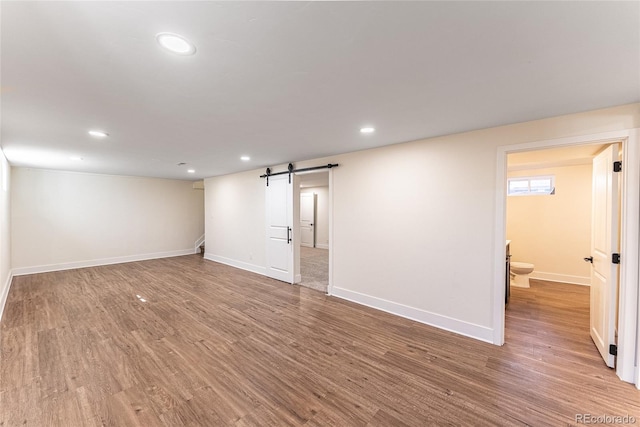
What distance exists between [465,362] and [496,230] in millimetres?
1432

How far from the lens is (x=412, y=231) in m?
3.41

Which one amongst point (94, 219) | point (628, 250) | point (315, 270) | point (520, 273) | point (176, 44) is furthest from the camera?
point (94, 219)

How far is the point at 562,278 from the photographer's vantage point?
500cm

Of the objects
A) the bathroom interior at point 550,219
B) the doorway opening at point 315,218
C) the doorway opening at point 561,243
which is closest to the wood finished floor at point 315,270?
the doorway opening at point 315,218

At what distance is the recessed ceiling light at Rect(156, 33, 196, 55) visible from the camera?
130 cm

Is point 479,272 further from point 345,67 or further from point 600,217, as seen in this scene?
point 345,67

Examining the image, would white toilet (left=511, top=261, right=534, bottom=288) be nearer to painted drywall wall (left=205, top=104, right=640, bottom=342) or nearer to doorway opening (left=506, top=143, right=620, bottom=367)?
doorway opening (left=506, top=143, right=620, bottom=367)

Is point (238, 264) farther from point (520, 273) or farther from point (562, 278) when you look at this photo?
point (562, 278)

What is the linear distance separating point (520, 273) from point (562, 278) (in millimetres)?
1217

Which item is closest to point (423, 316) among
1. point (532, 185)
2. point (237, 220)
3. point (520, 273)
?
point (520, 273)

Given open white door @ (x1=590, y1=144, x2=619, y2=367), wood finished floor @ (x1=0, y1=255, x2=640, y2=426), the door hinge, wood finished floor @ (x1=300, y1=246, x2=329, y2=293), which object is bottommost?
wood finished floor @ (x1=300, y1=246, x2=329, y2=293)

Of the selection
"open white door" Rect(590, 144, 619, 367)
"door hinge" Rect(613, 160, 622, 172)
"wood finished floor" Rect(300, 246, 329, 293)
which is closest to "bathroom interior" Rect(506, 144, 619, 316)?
"open white door" Rect(590, 144, 619, 367)

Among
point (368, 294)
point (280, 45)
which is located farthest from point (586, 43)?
point (368, 294)

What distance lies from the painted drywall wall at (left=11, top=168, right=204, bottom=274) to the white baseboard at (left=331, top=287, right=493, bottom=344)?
20.8 feet
